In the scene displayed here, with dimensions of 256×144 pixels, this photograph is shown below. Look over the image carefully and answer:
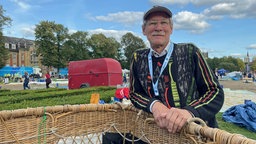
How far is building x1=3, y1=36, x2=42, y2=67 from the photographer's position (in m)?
90.2

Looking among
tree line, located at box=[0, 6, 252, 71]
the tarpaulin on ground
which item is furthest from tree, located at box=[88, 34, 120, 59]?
the tarpaulin on ground

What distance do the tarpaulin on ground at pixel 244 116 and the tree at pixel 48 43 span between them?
5362 centimetres

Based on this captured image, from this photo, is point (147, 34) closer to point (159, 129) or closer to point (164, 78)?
point (164, 78)

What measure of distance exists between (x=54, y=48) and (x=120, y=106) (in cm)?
5922

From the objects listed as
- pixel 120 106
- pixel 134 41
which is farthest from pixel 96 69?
pixel 134 41

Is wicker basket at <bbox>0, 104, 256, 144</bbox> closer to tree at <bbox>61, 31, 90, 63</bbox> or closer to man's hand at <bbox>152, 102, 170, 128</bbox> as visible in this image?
man's hand at <bbox>152, 102, 170, 128</bbox>

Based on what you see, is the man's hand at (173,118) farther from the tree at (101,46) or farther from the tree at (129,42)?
the tree at (129,42)

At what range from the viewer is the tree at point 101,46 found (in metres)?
69.2

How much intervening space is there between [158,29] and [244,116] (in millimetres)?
7293

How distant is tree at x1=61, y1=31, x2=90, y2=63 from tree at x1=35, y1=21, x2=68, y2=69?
7.28 ft

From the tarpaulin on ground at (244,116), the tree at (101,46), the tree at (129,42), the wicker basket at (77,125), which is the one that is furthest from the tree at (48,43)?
the wicker basket at (77,125)

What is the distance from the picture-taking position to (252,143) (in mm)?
988

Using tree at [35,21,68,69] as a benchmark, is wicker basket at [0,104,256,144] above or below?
below

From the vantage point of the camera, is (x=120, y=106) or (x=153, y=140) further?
(x=120, y=106)
